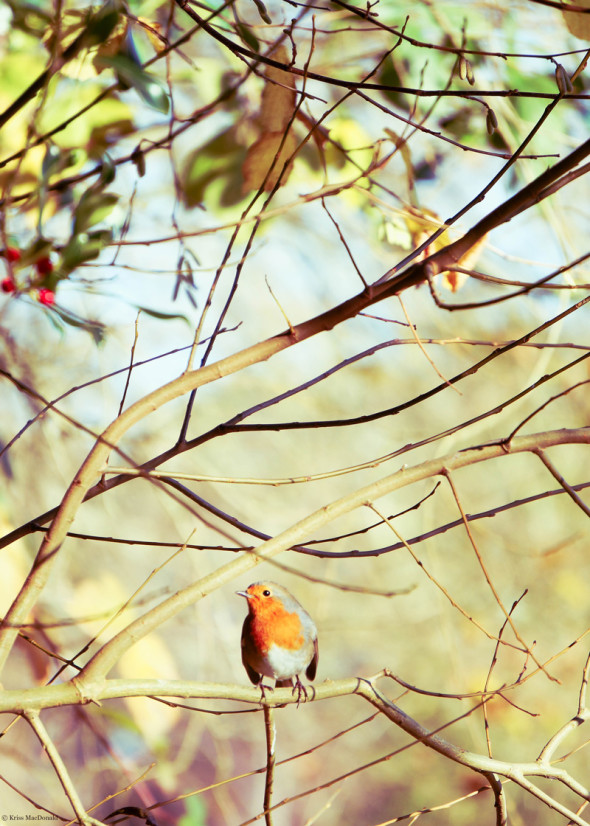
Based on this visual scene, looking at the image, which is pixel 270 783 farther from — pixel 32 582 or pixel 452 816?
pixel 452 816

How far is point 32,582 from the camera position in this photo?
1.69ft

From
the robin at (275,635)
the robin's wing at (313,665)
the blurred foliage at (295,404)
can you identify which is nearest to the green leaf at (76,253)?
the blurred foliage at (295,404)

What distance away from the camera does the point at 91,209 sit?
1.97 ft

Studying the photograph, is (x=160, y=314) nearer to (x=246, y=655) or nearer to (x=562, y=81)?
(x=562, y=81)

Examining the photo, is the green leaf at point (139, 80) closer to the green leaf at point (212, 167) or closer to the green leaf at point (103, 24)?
the green leaf at point (103, 24)

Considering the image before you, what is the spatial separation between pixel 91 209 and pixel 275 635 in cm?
65

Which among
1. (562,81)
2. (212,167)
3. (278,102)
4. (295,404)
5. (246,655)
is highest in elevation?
(295,404)

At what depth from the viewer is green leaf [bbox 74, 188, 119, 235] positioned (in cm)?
60

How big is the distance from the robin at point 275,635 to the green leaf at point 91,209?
0.57 m

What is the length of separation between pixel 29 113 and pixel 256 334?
4.85 ft

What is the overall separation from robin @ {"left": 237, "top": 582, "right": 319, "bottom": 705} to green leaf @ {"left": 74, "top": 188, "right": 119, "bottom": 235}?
0.57m

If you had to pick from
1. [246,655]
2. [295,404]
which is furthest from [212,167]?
[295,404]

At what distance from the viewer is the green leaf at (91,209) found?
600 mm

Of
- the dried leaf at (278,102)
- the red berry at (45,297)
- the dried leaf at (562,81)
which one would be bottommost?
the dried leaf at (562,81)
